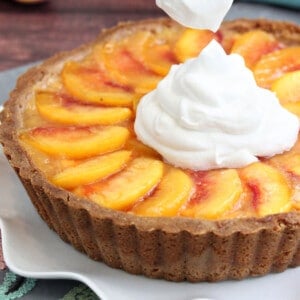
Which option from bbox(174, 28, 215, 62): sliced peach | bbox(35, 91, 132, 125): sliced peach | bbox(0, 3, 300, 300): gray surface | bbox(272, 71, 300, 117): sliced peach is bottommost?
bbox(0, 3, 300, 300): gray surface

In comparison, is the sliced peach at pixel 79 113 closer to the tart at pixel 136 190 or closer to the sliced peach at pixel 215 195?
the tart at pixel 136 190

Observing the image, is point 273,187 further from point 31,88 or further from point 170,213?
point 31,88

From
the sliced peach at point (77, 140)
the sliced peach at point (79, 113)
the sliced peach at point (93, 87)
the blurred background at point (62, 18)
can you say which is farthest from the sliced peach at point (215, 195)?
the blurred background at point (62, 18)

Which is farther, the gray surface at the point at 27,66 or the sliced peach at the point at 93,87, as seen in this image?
the sliced peach at the point at 93,87

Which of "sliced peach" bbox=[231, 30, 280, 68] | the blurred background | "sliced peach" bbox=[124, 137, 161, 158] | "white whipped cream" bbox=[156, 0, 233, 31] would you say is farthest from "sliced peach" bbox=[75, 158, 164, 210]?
the blurred background

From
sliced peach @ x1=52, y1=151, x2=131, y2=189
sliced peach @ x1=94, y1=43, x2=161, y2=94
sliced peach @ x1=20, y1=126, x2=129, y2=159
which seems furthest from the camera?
sliced peach @ x1=94, y1=43, x2=161, y2=94

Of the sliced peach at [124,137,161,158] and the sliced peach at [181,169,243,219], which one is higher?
the sliced peach at [181,169,243,219]

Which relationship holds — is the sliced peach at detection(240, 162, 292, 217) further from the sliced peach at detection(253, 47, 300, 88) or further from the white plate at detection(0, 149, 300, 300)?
the sliced peach at detection(253, 47, 300, 88)
